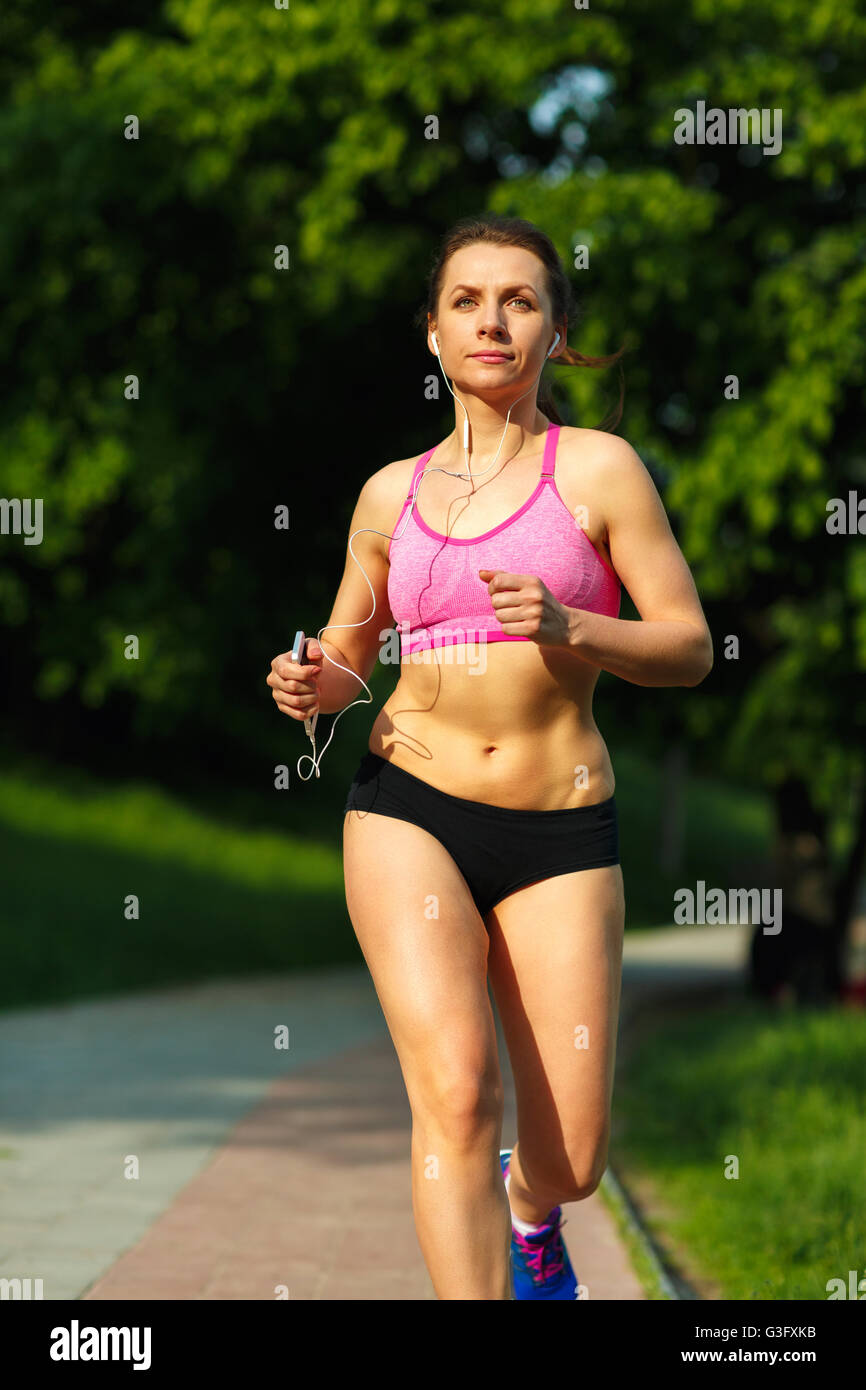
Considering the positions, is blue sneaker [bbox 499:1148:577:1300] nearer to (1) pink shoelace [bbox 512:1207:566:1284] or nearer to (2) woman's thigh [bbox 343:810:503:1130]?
(1) pink shoelace [bbox 512:1207:566:1284]

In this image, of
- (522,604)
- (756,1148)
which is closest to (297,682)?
(522,604)

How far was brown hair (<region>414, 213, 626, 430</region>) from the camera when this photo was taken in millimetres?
3361

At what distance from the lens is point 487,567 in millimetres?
3207

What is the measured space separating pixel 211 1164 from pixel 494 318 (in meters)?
4.30

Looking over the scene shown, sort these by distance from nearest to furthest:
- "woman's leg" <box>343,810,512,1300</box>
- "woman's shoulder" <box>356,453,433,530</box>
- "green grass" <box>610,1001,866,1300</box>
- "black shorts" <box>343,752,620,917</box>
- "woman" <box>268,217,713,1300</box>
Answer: "woman's leg" <box>343,810,512,1300</box> → "woman" <box>268,217,713,1300</box> → "black shorts" <box>343,752,620,917</box> → "woman's shoulder" <box>356,453,433,530</box> → "green grass" <box>610,1001,866,1300</box>

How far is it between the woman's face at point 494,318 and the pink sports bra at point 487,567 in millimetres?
208

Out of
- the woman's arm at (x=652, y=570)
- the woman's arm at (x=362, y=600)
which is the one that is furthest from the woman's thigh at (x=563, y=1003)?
the woman's arm at (x=362, y=600)

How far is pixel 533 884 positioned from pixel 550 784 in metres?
0.20

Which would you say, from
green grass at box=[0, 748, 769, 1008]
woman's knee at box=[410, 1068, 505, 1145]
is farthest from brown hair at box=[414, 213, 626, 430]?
green grass at box=[0, 748, 769, 1008]

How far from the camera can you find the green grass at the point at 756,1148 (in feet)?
17.2

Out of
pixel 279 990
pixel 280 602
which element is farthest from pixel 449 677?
pixel 279 990

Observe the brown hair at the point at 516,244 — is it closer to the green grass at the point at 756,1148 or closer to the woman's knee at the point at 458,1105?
the woman's knee at the point at 458,1105

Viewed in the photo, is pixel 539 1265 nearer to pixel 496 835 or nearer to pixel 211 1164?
pixel 496 835

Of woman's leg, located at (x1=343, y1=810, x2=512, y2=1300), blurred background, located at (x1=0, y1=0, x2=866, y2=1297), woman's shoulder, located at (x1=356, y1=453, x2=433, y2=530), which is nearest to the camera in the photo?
woman's leg, located at (x1=343, y1=810, x2=512, y2=1300)
